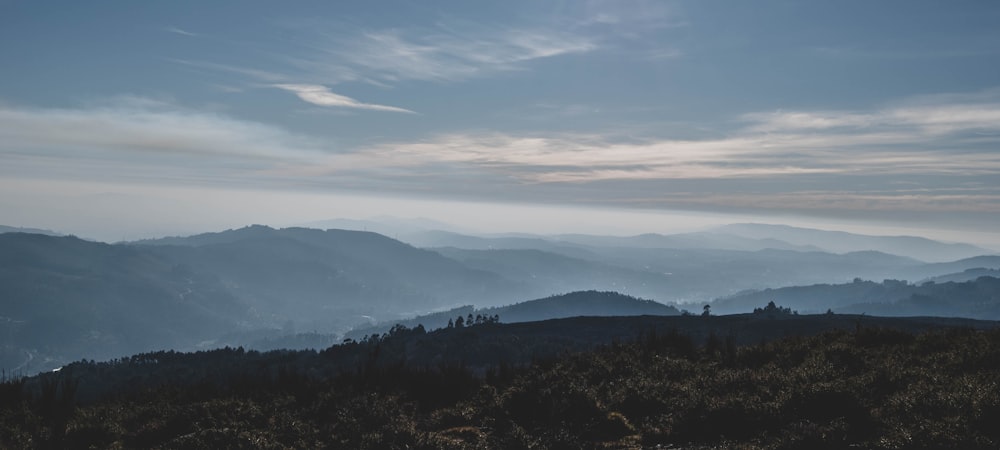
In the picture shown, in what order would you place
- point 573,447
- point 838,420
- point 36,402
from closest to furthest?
point 838,420
point 573,447
point 36,402

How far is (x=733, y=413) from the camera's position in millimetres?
12391

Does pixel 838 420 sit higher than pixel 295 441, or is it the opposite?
pixel 838 420

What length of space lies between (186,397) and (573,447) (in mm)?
13936

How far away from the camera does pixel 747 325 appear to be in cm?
8400

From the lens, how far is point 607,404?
1470 cm

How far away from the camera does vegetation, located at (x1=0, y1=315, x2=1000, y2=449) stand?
1107 centimetres

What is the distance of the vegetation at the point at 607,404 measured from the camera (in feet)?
36.3

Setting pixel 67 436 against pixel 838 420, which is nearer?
pixel 838 420

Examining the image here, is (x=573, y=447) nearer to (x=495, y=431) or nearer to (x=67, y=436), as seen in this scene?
(x=495, y=431)

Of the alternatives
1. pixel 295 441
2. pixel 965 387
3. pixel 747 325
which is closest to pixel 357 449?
pixel 295 441

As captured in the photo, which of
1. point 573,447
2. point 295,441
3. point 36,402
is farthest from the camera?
point 36,402

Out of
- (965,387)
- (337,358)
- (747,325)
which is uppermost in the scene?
(965,387)

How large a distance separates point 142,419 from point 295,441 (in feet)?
19.9

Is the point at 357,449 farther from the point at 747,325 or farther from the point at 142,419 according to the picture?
the point at 747,325
